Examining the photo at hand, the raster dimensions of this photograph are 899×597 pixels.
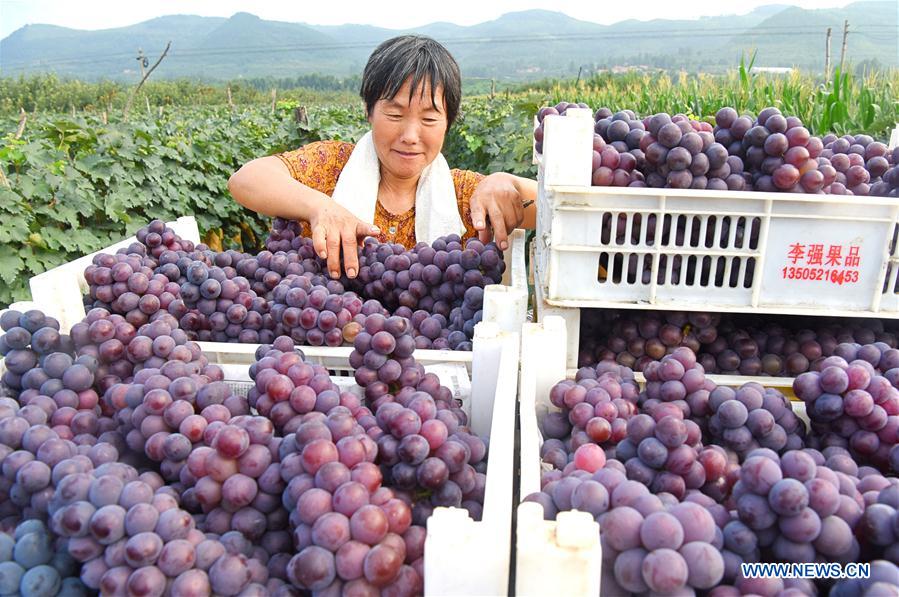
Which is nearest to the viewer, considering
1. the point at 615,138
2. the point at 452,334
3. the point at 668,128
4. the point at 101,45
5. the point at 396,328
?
the point at 396,328

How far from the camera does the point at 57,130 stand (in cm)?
498

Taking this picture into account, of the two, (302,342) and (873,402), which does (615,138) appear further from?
(302,342)

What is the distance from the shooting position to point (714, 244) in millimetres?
1365

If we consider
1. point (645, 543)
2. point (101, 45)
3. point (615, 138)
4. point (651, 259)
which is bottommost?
point (645, 543)

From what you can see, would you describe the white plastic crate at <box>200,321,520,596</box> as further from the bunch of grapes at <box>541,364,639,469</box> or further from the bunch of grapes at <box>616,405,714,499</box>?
the bunch of grapes at <box>616,405,714,499</box>

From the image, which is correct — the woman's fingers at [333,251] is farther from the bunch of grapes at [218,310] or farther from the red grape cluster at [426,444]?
the red grape cluster at [426,444]

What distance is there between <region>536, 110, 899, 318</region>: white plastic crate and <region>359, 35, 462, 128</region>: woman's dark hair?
4.11 feet

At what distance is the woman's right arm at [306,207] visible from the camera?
1979 millimetres

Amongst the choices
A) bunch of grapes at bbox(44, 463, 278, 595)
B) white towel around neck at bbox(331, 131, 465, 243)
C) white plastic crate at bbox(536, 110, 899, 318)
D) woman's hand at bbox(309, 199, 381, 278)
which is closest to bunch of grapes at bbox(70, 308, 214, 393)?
bunch of grapes at bbox(44, 463, 278, 595)

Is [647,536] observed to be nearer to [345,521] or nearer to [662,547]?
[662,547]

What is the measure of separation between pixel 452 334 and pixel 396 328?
43 centimetres

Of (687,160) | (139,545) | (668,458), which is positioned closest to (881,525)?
(668,458)

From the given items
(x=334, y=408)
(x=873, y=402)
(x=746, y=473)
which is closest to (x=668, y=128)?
(x=873, y=402)

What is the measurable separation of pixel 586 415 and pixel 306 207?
57.2 inches
